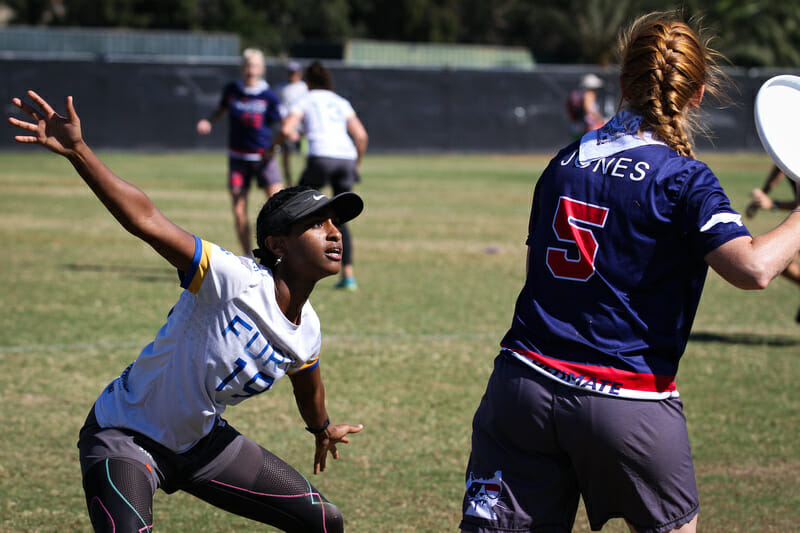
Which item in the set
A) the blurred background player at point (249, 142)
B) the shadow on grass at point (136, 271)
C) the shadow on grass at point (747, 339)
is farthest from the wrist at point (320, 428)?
the blurred background player at point (249, 142)

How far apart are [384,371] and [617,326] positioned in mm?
4465

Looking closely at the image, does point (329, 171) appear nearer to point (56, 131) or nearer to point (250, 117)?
point (250, 117)

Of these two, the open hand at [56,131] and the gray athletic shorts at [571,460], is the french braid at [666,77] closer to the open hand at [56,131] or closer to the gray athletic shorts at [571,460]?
the gray athletic shorts at [571,460]

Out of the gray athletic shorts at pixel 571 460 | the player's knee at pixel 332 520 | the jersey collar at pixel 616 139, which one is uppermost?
the jersey collar at pixel 616 139

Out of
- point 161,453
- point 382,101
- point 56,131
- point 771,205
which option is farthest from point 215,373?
point 382,101

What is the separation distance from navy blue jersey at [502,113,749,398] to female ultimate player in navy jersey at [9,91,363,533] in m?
0.85

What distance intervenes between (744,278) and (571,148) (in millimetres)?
675

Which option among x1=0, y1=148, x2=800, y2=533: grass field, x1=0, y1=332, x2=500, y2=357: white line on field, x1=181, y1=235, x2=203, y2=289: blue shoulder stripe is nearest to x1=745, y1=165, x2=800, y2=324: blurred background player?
x1=0, y1=148, x2=800, y2=533: grass field

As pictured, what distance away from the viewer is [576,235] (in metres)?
2.79

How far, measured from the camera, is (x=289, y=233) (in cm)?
328

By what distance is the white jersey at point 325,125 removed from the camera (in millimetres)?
10508

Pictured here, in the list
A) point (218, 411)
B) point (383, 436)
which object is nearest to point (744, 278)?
point (218, 411)

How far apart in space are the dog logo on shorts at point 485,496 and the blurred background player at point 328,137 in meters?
7.61

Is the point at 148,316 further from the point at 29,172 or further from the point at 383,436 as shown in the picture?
the point at 29,172
